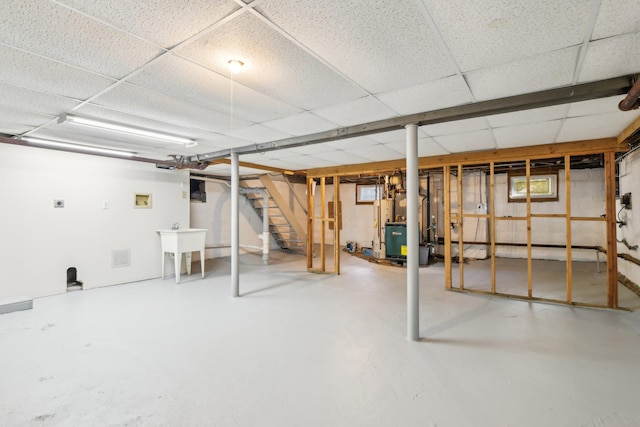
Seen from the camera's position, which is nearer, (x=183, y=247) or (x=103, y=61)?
(x=103, y=61)

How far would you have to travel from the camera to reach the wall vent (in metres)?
4.77

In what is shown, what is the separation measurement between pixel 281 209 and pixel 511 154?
4.78 meters

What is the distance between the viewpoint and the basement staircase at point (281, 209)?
275 inches

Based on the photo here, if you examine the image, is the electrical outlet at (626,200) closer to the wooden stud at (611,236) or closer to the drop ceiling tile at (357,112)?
the wooden stud at (611,236)

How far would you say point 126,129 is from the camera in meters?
3.21

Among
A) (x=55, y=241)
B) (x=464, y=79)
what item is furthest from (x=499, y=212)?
(x=55, y=241)

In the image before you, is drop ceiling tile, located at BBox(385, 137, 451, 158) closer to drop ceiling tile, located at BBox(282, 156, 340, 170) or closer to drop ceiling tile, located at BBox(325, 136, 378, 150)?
drop ceiling tile, located at BBox(325, 136, 378, 150)

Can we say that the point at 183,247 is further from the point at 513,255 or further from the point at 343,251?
the point at 513,255

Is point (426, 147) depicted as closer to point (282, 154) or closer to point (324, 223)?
point (282, 154)

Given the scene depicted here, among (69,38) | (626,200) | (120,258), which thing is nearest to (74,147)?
(120,258)

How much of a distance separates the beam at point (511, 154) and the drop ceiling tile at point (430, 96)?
2130 millimetres

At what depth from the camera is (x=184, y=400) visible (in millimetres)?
1873

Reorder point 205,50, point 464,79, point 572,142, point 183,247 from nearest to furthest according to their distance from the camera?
1. point 205,50
2. point 464,79
3. point 572,142
4. point 183,247

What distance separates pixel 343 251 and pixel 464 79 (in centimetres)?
704
